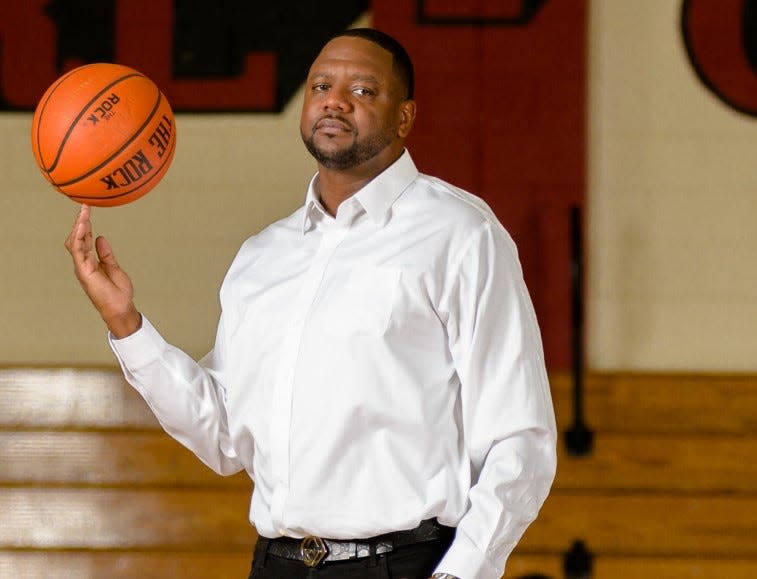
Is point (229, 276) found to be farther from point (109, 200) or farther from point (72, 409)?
point (72, 409)

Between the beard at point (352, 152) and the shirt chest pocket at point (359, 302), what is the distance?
0.17 meters

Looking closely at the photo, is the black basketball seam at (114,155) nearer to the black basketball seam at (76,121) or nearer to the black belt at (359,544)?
the black basketball seam at (76,121)

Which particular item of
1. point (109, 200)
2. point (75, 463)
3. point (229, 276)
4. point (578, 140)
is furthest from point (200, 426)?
point (578, 140)

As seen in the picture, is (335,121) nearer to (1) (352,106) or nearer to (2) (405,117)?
(1) (352,106)

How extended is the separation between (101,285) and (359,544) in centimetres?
59

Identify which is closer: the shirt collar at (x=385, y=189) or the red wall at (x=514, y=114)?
the shirt collar at (x=385, y=189)

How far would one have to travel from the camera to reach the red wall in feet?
12.1

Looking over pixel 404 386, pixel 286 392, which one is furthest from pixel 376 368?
pixel 286 392

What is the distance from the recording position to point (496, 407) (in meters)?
1.67

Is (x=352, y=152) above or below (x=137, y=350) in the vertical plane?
above

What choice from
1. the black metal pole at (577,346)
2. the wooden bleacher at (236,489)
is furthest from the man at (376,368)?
the wooden bleacher at (236,489)

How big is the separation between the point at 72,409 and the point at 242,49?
1.26m

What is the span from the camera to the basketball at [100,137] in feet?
6.65

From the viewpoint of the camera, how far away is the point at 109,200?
2.09 meters
